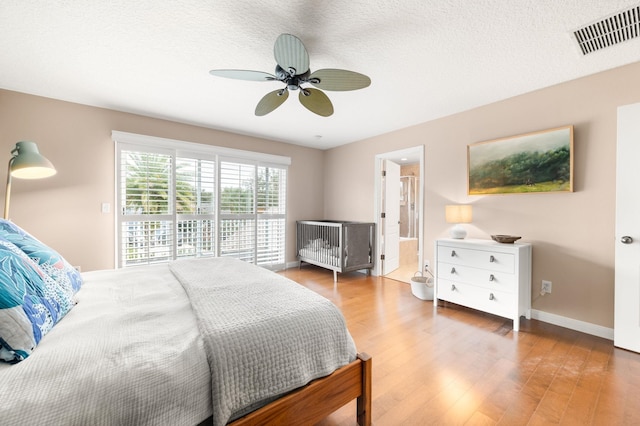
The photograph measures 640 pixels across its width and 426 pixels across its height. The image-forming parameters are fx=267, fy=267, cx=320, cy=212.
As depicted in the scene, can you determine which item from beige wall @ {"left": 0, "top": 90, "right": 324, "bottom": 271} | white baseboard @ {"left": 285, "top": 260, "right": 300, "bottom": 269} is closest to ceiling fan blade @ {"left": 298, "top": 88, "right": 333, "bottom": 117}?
beige wall @ {"left": 0, "top": 90, "right": 324, "bottom": 271}

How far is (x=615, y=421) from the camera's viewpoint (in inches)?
56.7

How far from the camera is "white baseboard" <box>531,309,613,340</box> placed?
7.79ft

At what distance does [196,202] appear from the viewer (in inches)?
156

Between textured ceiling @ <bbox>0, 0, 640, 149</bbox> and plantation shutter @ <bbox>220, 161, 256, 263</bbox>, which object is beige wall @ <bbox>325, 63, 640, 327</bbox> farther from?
plantation shutter @ <bbox>220, 161, 256, 263</bbox>

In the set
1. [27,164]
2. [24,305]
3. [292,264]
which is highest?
[27,164]

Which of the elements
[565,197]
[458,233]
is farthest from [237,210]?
[565,197]

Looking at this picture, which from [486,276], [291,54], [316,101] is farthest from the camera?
[486,276]

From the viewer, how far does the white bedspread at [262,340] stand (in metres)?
1.00

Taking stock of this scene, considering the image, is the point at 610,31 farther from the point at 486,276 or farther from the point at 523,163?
the point at 486,276

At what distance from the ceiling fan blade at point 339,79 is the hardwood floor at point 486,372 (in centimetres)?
207

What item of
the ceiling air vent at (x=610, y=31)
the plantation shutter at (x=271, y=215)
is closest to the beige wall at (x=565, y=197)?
the ceiling air vent at (x=610, y=31)

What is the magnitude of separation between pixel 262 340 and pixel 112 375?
0.50 m

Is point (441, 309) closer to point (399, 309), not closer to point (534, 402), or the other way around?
point (399, 309)

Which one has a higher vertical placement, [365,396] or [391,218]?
[391,218]
